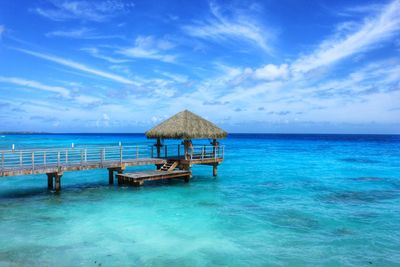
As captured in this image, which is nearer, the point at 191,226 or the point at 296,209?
the point at 191,226

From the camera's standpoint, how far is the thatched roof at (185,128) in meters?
17.7

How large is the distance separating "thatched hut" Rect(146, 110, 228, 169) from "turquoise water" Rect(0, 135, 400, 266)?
258cm

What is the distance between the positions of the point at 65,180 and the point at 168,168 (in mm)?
6345

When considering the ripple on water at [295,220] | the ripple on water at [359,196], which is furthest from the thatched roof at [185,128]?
the ripple on water at [295,220]

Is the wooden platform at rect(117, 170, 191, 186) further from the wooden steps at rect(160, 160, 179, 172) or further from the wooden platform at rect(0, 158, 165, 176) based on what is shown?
the wooden platform at rect(0, 158, 165, 176)

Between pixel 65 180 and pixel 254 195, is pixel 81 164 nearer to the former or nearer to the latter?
pixel 65 180

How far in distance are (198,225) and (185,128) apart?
25.6 feet

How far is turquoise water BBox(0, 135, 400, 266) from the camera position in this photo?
320 inches

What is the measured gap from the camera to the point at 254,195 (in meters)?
15.6

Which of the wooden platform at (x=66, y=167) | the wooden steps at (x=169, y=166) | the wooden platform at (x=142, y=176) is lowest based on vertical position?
the wooden platform at (x=142, y=176)

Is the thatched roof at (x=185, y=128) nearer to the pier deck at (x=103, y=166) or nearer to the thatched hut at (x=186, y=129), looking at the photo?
the thatched hut at (x=186, y=129)

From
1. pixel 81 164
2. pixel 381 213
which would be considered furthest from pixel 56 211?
pixel 381 213

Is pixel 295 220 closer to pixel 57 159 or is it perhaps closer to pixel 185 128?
pixel 185 128

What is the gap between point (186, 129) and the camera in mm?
17719
